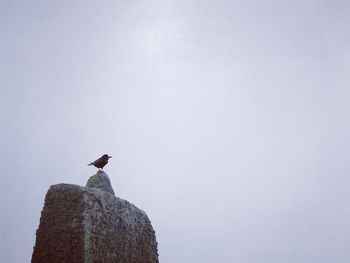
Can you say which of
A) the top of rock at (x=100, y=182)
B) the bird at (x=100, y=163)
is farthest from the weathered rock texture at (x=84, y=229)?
the bird at (x=100, y=163)

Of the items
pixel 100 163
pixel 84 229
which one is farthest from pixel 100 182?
pixel 84 229

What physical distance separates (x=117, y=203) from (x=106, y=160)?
251 cm

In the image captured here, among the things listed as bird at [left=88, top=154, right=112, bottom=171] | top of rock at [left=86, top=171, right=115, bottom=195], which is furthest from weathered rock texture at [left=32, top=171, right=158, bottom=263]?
bird at [left=88, top=154, right=112, bottom=171]

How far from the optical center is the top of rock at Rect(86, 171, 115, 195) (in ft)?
25.9

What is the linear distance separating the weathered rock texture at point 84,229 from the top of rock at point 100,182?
0.76 m

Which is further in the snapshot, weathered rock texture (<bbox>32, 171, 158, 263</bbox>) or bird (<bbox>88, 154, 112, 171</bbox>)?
bird (<bbox>88, 154, 112, 171</bbox>)

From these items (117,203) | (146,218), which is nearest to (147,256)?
(146,218)

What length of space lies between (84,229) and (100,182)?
6.94ft

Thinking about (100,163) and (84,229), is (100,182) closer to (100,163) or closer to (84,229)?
(100,163)

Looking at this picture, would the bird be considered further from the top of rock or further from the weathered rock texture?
the weathered rock texture

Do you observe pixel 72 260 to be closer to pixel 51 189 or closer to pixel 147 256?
pixel 51 189

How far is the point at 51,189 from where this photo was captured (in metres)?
6.57

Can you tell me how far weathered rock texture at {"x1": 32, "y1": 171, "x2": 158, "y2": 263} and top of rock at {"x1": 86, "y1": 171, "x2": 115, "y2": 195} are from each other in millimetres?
760

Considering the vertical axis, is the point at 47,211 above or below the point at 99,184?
below
